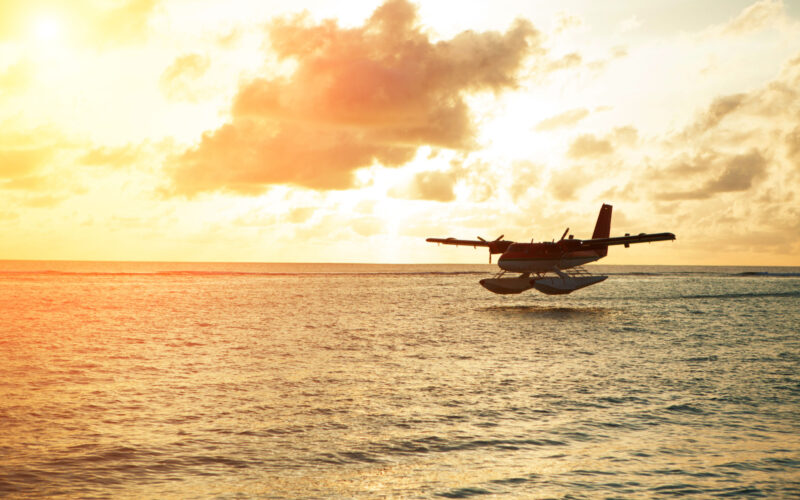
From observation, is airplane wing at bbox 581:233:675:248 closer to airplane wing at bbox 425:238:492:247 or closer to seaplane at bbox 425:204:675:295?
seaplane at bbox 425:204:675:295

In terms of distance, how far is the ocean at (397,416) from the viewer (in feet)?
30.1

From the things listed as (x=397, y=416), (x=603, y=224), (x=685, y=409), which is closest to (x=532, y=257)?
(x=603, y=224)

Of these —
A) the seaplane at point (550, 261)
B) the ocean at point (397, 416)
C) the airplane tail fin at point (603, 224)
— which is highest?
the airplane tail fin at point (603, 224)

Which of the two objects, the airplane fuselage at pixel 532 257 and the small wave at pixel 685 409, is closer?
the small wave at pixel 685 409

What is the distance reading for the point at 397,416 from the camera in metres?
13.3

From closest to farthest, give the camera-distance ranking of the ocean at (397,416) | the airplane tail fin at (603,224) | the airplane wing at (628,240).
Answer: the ocean at (397,416), the airplane wing at (628,240), the airplane tail fin at (603,224)

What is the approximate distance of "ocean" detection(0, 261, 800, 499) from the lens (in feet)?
30.1

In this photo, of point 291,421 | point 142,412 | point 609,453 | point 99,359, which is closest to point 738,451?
point 609,453

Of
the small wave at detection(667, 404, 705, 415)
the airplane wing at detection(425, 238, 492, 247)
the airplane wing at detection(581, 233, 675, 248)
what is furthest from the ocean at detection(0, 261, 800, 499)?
the airplane wing at detection(425, 238, 492, 247)

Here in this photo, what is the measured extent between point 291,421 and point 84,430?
3999mm

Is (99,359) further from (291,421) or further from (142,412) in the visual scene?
(291,421)

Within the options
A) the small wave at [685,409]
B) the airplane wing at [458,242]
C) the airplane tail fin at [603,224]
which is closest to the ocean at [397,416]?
the small wave at [685,409]

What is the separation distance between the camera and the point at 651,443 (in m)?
11.3

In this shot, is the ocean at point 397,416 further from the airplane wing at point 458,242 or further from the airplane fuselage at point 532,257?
the airplane wing at point 458,242
